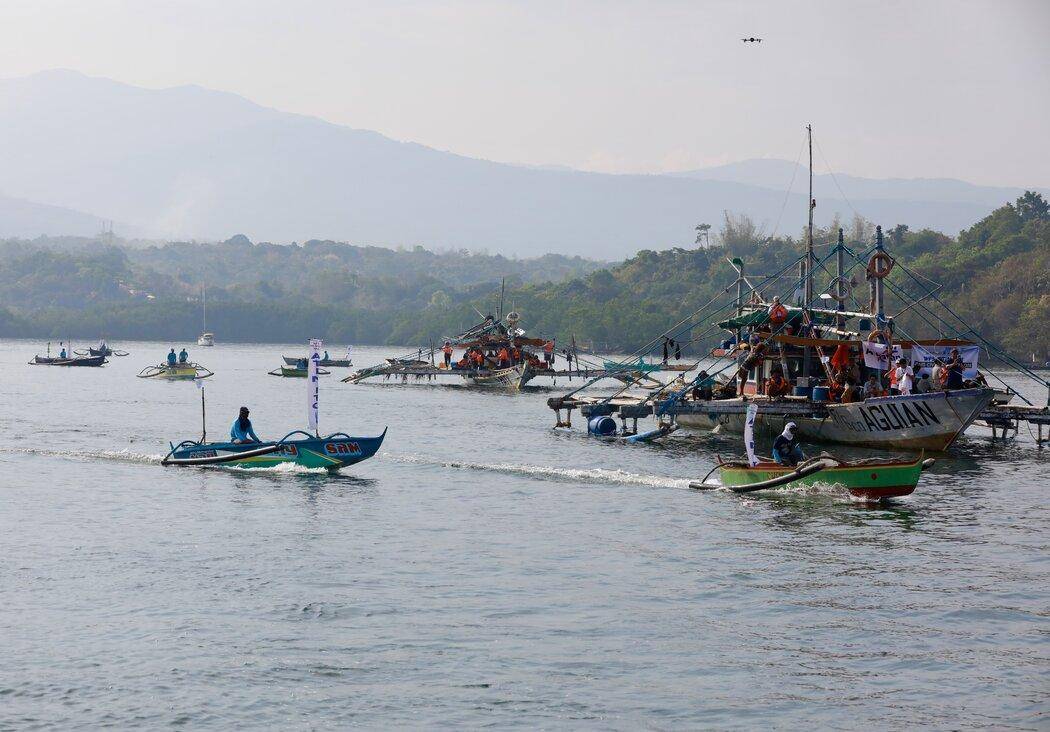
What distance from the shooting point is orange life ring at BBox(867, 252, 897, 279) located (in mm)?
52406

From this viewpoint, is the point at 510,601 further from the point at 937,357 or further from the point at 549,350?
the point at 549,350

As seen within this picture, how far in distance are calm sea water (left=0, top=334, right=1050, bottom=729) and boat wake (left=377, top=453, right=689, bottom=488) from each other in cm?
26

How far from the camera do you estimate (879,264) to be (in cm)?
5362

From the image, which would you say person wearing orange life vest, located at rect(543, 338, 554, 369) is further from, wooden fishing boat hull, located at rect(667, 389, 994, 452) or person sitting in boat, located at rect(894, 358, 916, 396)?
person sitting in boat, located at rect(894, 358, 916, 396)

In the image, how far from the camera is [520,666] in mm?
21344

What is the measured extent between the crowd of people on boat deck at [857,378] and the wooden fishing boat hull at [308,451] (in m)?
19.5

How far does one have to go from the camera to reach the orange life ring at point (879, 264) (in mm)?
52406

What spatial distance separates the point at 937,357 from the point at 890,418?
582cm

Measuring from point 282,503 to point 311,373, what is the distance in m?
5.52

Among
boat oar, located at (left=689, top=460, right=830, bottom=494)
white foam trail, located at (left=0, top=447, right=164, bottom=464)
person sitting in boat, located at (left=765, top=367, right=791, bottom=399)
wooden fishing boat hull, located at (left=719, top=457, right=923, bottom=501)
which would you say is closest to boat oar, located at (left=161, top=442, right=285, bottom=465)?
white foam trail, located at (left=0, top=447, right=164, bottom=464)

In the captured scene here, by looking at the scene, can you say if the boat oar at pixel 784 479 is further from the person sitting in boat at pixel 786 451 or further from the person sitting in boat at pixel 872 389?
the person sitting in boat at pixel 872 389

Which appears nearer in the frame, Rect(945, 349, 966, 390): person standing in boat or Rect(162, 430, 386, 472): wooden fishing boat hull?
Rect(162, 430, 386, 472): wooden fishing boat hull

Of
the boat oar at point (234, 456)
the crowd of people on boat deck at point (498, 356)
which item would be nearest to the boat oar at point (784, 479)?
the boat oar at point (234, 456)

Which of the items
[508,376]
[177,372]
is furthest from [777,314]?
[177,372]
